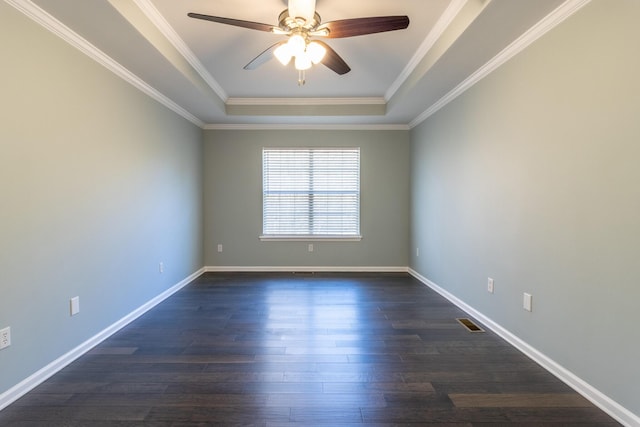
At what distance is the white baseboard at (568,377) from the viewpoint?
1.54m

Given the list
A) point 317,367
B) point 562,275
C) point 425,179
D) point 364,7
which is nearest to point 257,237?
point 425,179

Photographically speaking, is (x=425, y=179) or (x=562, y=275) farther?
(x=425, y=179)

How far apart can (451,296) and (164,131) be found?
386cm

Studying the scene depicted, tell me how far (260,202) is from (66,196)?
2.83m

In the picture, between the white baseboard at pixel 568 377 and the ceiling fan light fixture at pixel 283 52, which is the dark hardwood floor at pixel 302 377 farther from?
the ceiling fan light fixture at pixel 283 52

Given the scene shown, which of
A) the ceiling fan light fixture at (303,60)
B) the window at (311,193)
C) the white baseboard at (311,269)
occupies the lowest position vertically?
the white baseboard at (311,269)

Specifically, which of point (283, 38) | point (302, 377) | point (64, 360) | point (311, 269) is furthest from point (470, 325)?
point (64, 360)

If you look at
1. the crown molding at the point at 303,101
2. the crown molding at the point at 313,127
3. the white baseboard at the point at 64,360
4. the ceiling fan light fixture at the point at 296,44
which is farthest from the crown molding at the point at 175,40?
the white baseboard at the point at 64,360

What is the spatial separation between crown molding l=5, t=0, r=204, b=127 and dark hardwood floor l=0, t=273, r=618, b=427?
228 cm

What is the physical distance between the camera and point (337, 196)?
191 inches

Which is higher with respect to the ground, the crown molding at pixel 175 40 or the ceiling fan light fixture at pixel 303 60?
the crown molding at pixel 175 40

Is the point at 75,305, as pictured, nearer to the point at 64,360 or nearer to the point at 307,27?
the point at 64,360

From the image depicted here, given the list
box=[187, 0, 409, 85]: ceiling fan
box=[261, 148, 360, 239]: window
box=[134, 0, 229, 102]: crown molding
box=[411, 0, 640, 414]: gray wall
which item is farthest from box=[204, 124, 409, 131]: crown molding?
box=[187, 0, 409, 85]: ceiling fan

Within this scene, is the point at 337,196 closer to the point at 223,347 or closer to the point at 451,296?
the point at 451,296
